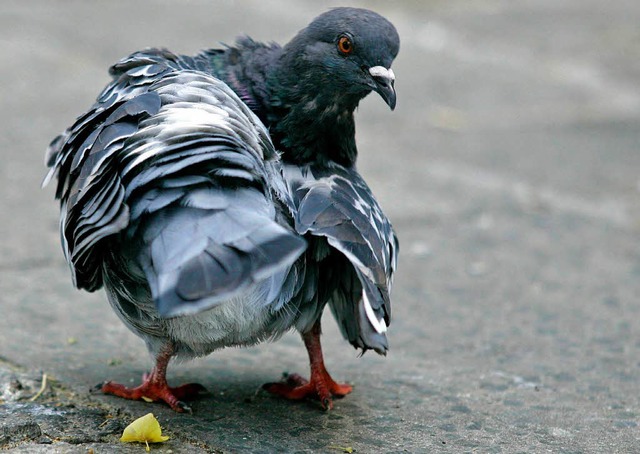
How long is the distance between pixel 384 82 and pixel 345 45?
0.22 meters

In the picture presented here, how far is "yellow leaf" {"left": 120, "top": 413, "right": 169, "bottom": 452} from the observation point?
3105 mm

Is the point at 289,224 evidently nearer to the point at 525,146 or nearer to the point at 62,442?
the point at 62,442

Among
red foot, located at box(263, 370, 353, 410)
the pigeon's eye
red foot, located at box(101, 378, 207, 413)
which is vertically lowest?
red foot, located at box(101, 378, 207, 413)

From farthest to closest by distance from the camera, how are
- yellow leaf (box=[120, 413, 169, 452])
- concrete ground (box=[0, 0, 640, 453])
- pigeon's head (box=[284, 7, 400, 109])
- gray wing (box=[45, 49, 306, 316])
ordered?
pigeon's head (box=[284, 7, 400, 109]) → concrete ground (box=[0, 0, 640, 453]) → yellow leaf (box=[120, 413, 169, 452]) → gray wing (box=[45, 49, 306, 316])

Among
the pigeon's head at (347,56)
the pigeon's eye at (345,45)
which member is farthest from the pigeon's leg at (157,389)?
the pigeon's eye at (345,45)

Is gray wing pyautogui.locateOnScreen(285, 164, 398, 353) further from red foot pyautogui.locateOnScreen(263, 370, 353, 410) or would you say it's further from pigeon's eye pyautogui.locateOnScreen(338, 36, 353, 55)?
pigeon's eye pyautogui.locateOnScreen(338, 36, 353, 55)

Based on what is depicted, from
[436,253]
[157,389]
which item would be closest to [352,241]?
[157,389]

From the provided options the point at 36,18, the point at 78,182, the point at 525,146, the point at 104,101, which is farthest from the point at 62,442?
the point at 36,18

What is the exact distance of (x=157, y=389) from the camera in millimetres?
3572

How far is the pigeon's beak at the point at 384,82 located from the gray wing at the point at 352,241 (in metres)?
0.33

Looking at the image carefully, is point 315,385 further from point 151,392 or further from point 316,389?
point 151,392

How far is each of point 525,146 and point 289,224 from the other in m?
4.39

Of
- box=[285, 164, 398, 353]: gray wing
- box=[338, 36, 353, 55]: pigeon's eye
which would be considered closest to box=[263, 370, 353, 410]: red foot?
box=[285, 164, 398, 353]: gray wing

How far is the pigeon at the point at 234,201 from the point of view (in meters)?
2.77
